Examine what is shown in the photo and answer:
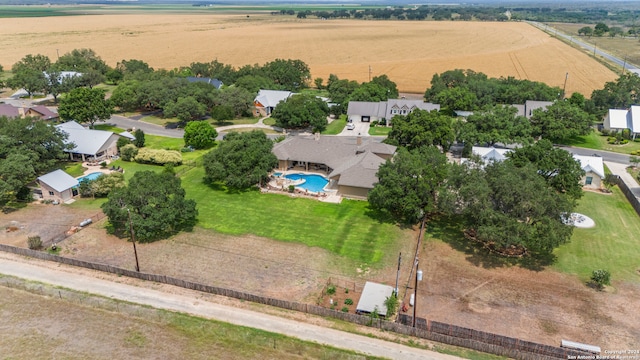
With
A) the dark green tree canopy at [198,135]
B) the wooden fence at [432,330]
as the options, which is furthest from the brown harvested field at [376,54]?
the wooden fence at [432,330]

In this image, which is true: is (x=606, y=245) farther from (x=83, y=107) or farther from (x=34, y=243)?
(x=83, y=107)

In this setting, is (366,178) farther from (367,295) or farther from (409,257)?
(367,295)

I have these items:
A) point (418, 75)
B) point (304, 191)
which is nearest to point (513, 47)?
point (418, 75)

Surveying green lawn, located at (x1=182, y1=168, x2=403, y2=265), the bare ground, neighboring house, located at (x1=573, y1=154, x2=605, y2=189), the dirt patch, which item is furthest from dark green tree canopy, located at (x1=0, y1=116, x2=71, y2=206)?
neighboring house, located at (x1=573, y1=154, x2=605, y2=189)

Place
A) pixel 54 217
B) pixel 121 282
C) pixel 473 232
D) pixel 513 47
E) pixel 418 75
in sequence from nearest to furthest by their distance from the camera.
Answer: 1. pixel 121 282
2. pixel 473 232
3. pixel 54 217
4. pixel 418 75
5. pixel 513 47

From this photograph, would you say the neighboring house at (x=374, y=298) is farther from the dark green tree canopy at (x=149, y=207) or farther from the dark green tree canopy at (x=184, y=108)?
the dark green tree canopy at (x=184, y=108)

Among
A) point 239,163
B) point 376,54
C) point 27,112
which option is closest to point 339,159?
point 239,163
